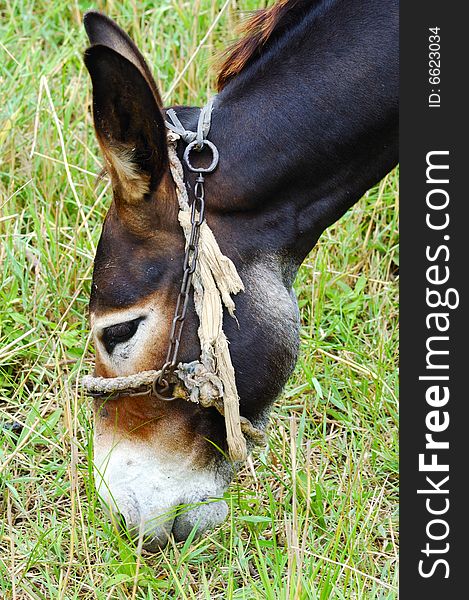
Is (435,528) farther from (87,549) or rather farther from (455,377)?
(87,549)

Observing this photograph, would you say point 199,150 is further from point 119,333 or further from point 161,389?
point 161,389

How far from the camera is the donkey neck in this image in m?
2.90

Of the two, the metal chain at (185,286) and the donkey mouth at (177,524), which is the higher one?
the metal chain at (185,286)

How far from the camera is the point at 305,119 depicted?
292 cm

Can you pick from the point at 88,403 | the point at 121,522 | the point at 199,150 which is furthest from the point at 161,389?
the point at 88,403

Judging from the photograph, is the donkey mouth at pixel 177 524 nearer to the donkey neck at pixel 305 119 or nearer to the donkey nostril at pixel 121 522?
the donkey nostril at pixel 121 522

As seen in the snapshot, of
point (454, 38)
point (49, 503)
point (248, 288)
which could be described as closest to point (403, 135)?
point (454, 38)

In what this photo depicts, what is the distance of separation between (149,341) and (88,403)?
3.29 feet

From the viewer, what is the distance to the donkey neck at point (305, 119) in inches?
114

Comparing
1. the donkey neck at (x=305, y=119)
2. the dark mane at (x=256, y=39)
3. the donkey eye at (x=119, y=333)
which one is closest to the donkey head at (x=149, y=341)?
the donkey eye at (x=119, y=333)

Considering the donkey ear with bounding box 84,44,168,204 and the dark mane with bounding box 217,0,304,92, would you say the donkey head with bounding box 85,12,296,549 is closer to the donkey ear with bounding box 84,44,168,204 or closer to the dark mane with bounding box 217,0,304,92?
the donkey ear with bounding box 84,44,168,204

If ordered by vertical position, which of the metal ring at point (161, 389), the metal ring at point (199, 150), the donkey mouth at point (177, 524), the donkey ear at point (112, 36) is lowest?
the donkey mouth at point (177, 524)

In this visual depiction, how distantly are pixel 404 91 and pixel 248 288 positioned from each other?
2.45ft

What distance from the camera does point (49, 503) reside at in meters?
3.57
